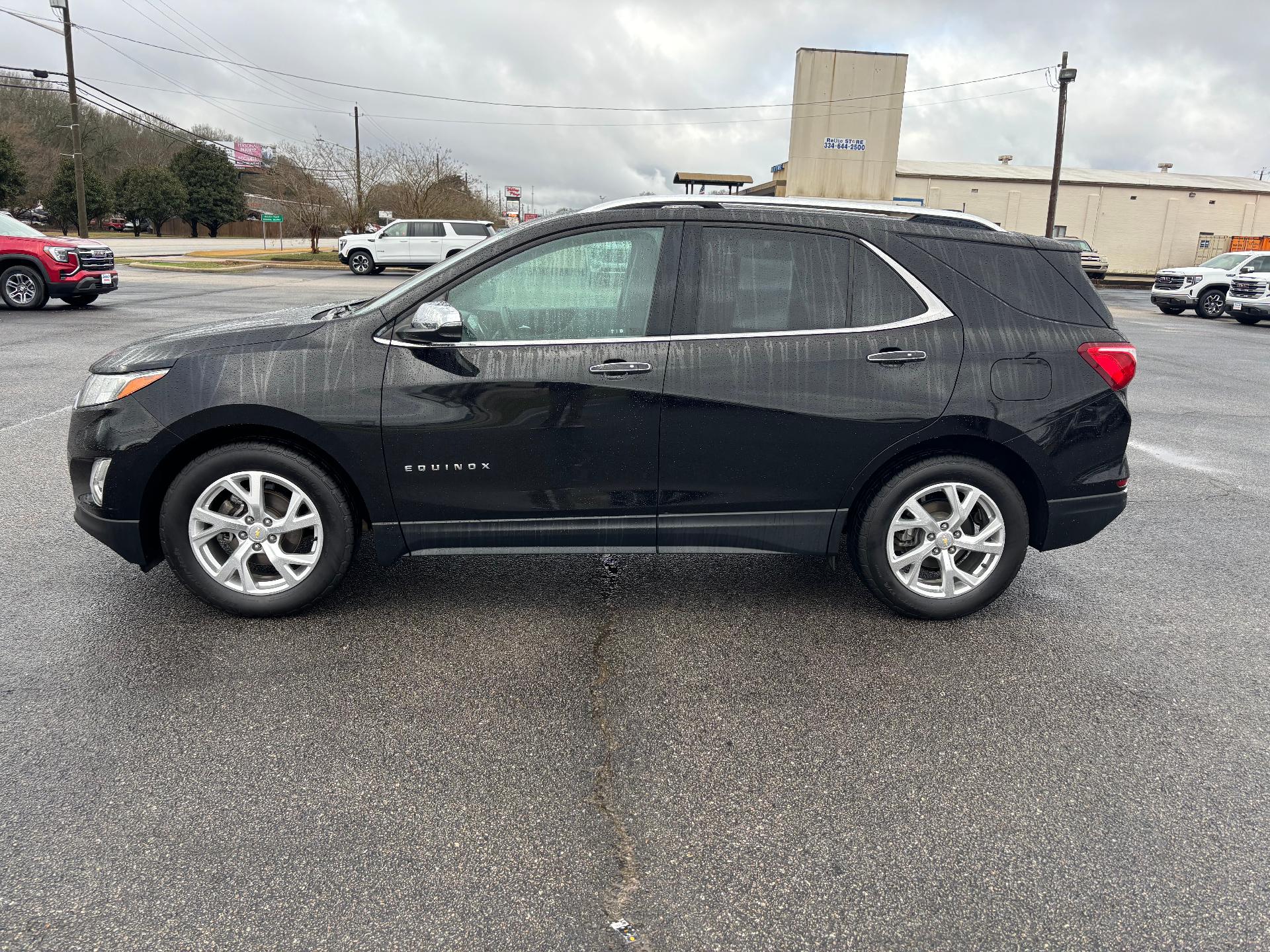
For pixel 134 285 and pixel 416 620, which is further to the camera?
pixel 134 285

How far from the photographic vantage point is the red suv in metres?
15.9

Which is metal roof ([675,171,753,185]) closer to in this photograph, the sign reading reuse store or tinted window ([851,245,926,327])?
the sign reading reuse store

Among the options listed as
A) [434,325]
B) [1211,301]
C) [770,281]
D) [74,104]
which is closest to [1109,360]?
[770,281]

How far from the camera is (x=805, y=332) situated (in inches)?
153

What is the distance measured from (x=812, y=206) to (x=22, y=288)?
55.1ft

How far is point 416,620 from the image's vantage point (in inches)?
158

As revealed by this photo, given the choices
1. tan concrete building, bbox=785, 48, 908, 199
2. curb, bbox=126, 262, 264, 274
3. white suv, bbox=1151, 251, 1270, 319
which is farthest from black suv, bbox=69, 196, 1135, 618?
tan concrete building, bbox=785, 48, 908, 199

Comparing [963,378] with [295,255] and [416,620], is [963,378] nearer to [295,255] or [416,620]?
[416,620]

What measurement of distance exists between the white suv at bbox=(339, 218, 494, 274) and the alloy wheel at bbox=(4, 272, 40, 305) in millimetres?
16972

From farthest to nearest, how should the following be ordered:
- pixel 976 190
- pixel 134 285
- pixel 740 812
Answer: pixel 976 190, pixel 134 285, pixel 740 812

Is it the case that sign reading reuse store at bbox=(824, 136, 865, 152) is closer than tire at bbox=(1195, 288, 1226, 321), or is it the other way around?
tire at bbox=(1195, 288, 1226, 321)

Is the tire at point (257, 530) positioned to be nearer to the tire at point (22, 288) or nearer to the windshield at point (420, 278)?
the windshield at point (420, 278)

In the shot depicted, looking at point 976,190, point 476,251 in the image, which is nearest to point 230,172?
point 976,190

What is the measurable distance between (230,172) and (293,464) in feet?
308
